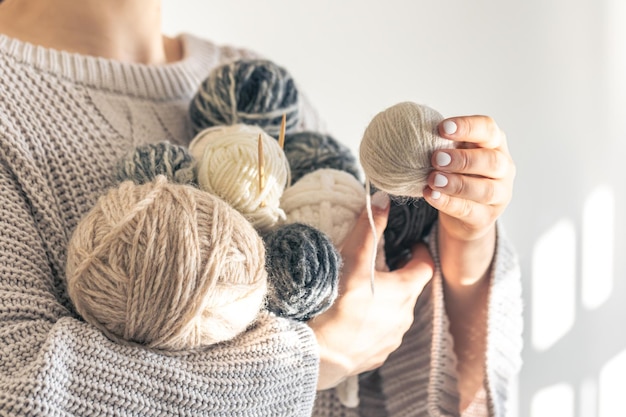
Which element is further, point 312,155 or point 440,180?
point 312,155

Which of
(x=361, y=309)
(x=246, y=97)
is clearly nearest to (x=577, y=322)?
(x=361, y=309)

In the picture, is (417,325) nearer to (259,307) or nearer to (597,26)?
(259,307)

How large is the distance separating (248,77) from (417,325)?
0.40 metres

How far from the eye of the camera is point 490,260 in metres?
0.85

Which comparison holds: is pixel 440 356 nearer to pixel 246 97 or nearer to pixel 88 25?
pixel 246 97

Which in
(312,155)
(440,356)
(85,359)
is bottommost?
(440,356)

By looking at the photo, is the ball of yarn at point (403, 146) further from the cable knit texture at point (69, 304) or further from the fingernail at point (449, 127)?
the cable knit texture at point (69, 304)

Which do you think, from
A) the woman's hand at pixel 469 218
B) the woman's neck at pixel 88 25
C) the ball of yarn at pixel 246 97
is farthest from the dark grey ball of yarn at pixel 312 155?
the woman's neck at pixel 88 25

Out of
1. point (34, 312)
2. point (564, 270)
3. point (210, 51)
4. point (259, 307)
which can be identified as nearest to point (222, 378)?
point (259, 307)

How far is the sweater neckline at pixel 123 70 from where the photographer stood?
0.84 m

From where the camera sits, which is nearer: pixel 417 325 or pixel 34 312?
pixel 34 312

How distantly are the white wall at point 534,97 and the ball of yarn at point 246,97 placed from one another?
0.62m

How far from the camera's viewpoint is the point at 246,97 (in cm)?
87

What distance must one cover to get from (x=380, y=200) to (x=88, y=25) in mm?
481
